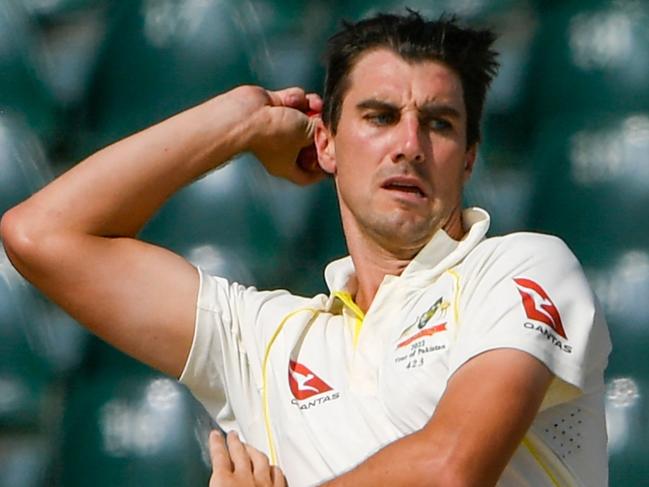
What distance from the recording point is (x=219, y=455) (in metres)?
1.73

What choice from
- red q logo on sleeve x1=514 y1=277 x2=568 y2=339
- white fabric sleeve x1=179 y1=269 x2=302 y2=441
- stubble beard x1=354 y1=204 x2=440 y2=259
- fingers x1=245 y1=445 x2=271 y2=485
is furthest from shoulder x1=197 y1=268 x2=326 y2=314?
red q logo on sleeve x1=514 y1=277 x2=568 y2=339

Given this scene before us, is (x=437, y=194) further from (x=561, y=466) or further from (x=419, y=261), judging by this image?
(x=561, y=466)

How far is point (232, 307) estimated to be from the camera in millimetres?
1912

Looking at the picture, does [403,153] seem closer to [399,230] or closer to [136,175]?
[399,230]

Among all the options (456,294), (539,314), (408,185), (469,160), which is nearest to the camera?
(539,314)

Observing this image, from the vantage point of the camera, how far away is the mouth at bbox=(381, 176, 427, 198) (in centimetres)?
179

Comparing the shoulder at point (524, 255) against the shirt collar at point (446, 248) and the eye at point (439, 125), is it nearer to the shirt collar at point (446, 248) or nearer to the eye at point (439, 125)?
the shirt collar at point (446, 248)

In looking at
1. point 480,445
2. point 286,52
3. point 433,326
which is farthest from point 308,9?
point 480,445

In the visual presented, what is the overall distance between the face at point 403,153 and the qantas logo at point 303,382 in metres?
0.16

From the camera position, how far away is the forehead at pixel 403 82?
6.06 feet

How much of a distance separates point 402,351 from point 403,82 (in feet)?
1.02

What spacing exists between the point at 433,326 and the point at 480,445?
0.73ft

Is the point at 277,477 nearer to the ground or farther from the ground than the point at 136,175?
nearer to the ground

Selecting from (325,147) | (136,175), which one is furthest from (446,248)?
(136,175)
